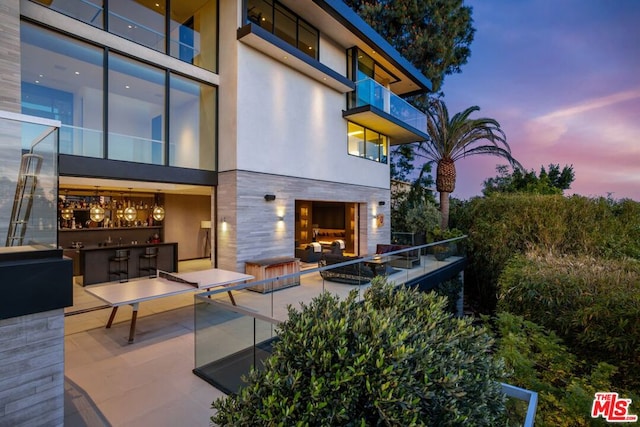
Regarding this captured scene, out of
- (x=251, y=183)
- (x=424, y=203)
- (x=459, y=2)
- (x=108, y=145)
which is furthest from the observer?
(x=459, y=2)

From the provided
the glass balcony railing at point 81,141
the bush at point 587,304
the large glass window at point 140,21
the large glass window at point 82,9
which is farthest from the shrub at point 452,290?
the large glass window at point 82,9

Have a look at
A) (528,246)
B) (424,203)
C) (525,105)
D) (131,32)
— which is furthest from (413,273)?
(525,105)

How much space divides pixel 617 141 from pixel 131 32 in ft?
74.7

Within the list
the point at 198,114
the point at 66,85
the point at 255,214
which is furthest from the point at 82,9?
the point at 255,214

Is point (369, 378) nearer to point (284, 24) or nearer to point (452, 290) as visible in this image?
point (284, 24)

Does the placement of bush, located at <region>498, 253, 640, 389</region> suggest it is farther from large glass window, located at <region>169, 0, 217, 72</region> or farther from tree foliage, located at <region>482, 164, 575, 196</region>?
tree foliage, located at <region>482, 164, 575, 196</region>

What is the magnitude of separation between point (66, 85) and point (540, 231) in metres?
15.7

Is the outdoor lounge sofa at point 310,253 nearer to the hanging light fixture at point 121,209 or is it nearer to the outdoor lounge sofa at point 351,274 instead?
the outdoor lounge sofa at point 351,274

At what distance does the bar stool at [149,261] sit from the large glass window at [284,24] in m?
8.14

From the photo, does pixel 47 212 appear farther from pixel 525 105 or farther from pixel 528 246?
pixel 525 105

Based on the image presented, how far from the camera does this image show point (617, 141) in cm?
1645

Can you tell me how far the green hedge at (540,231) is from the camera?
1089 centimetres

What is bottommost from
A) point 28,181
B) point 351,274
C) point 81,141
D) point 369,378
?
point 351,274

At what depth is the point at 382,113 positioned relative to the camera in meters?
12.3
